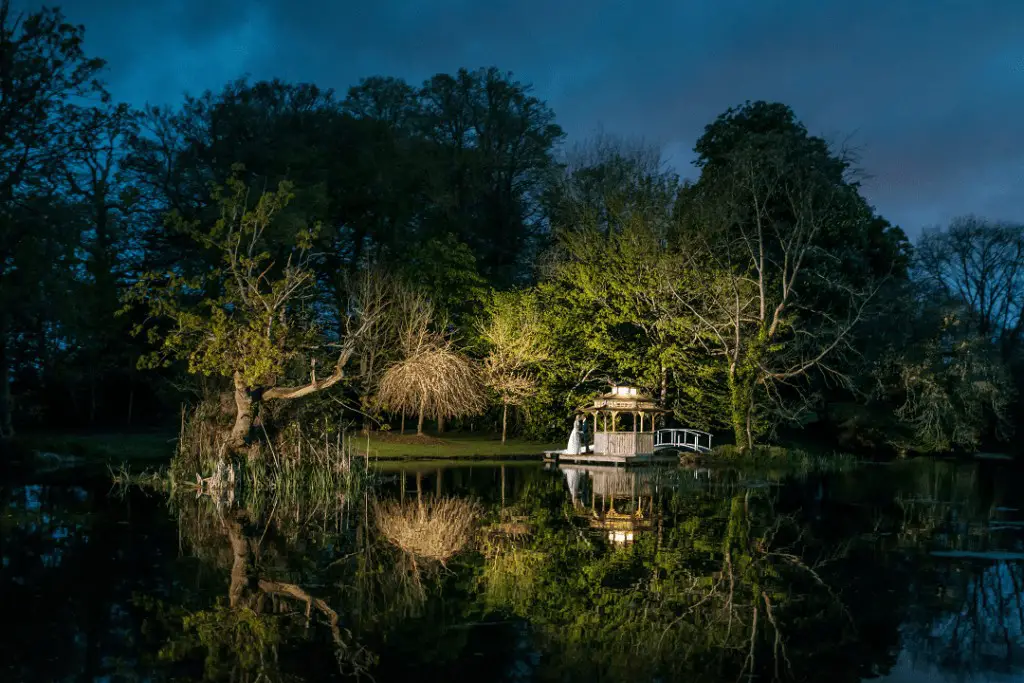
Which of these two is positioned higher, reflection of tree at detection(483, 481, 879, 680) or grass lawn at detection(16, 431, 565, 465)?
grass lawn at detection(16, 431, 565, 465)

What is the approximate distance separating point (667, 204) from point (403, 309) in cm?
1264

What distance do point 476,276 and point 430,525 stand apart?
94.5ft

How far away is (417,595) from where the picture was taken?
10586 mm

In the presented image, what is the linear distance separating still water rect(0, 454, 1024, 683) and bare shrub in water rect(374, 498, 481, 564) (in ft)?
0.23

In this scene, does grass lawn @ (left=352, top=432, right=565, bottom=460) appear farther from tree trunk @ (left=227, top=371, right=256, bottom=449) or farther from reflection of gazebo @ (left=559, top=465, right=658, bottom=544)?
tree trunk @ (left=227, top=371, right=256, bottom=449)

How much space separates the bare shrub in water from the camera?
→ 13.7 metres

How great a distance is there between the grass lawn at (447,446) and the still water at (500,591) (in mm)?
15417

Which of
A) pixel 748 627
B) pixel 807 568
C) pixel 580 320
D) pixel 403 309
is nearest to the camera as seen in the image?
pixel 748 627

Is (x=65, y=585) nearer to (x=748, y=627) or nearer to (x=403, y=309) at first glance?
(x=748, y=627)

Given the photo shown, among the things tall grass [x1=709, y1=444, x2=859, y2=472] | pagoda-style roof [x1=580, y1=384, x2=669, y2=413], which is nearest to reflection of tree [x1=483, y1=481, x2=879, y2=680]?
tall grass [x1=709, y1=444, x2=859, y2=472]

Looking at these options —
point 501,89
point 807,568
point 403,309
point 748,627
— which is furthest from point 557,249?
point 748,627

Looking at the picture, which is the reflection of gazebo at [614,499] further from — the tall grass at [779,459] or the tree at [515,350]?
the tree at [515,350]

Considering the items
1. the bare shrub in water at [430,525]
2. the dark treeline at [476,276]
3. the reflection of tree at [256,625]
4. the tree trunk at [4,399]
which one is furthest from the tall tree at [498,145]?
the reflection of tree at [256,625]

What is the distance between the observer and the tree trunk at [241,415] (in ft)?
69.0
